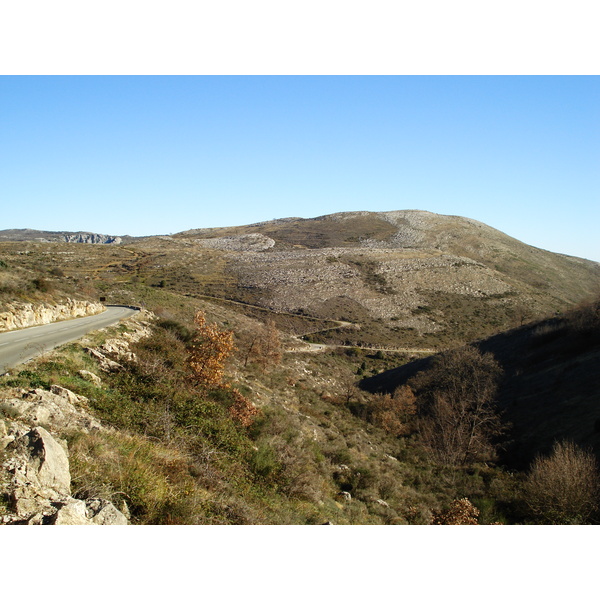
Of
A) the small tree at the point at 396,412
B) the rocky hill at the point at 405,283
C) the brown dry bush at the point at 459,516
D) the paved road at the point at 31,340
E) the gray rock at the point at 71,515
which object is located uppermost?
the rocky hill at the point at 405,283

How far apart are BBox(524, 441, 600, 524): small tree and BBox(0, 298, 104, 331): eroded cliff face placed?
21341 mm

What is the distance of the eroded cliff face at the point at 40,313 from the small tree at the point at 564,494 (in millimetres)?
21341

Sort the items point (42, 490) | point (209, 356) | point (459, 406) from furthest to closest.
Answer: point (459, 406) → point (209, 356) → point (42, 490)

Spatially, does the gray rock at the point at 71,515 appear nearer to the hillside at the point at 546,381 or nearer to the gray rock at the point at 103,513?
the gray rock at the point at 103,513

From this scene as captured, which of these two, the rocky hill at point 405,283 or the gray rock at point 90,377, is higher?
the rocky hill at point 405,283

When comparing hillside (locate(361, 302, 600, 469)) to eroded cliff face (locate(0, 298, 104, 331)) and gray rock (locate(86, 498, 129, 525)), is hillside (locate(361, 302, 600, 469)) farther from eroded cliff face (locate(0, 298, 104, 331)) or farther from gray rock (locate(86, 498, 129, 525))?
eroded cliff face (locate(0, 298, 104, 331))

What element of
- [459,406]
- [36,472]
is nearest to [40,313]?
[36,472]

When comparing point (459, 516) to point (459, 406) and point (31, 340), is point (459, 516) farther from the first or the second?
point (459, 406)

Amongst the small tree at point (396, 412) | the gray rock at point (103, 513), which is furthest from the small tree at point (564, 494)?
the gray rock at point (103, 513)

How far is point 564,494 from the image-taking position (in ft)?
41.9

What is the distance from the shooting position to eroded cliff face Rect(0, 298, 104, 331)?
1686 cm

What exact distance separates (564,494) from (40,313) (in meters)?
23.2

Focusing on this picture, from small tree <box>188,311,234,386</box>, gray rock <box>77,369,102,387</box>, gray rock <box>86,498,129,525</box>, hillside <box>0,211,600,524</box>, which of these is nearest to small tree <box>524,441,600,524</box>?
hillside <box>0,211,600,524</box>

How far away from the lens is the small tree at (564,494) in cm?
1225
